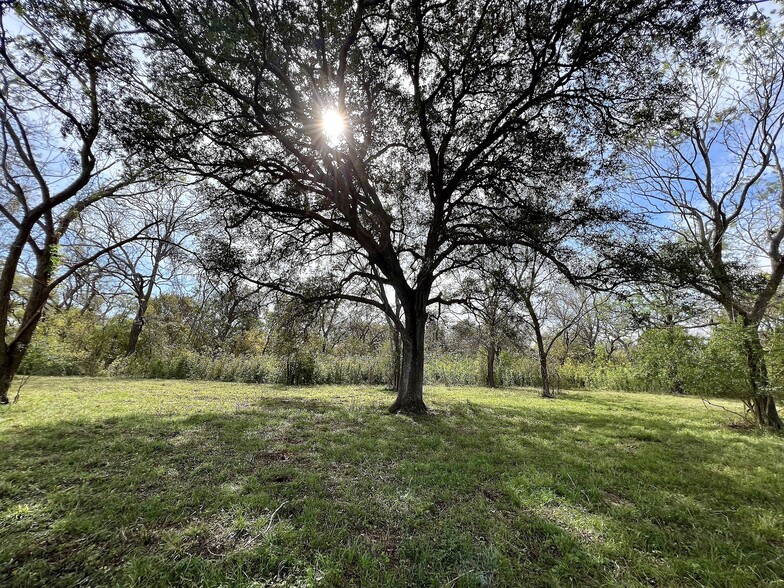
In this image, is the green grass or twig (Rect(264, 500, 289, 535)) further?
twig (Rect(264, 500, 289, 535))

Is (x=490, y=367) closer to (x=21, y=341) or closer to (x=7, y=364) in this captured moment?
(x=21, y=341)

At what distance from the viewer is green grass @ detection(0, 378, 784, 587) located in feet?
6.01

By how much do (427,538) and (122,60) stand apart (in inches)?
258

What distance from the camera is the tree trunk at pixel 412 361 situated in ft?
22.1

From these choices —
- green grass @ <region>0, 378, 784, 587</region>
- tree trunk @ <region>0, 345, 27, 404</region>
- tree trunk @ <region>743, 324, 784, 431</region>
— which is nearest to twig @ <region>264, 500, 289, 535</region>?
green grass @ <region>0, 378, 784, 587</region>

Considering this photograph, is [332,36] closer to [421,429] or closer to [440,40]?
[440,40]

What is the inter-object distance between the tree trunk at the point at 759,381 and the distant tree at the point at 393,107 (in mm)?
4112

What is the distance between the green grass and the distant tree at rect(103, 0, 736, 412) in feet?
10.7

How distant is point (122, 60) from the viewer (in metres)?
3.97

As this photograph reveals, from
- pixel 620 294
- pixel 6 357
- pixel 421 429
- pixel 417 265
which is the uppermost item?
pixel 417 265

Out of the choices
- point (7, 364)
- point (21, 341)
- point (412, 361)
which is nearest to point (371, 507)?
point (412, 361)

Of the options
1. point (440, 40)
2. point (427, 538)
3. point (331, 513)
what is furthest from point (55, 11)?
point (427, 538)

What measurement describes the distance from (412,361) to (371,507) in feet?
14.3

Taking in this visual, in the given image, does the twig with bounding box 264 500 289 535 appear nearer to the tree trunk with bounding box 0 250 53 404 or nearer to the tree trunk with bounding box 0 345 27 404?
the tree trunk with bounding box 0 250 53 404
